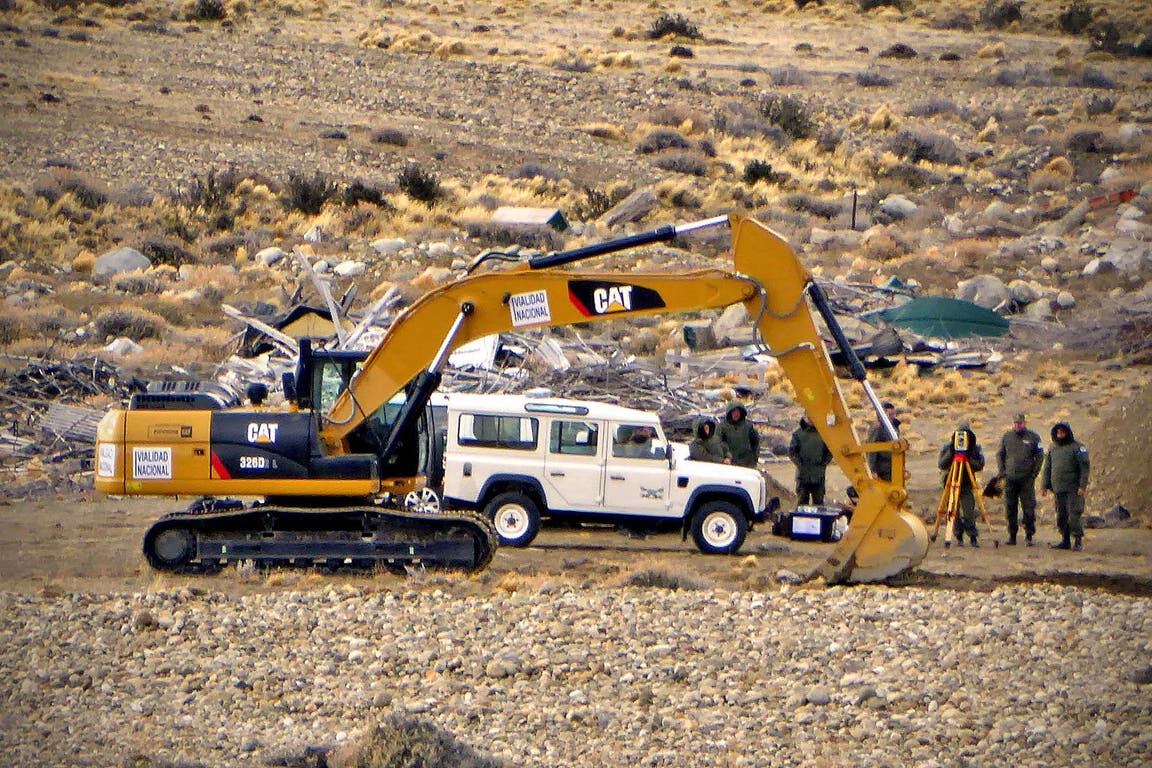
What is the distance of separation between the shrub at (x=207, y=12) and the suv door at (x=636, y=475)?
5544 centimetres

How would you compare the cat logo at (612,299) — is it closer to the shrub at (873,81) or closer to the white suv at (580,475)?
the white suv at (580,475)

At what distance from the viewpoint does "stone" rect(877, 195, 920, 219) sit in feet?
156

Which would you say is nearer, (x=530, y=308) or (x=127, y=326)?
(x=530, y=308)

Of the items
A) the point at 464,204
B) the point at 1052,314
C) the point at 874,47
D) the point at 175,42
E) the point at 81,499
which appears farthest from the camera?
the point at 874,47

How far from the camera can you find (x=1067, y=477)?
64.4 ft

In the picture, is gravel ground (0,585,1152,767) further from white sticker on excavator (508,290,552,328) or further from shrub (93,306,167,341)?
shrub (93,306,167,341)

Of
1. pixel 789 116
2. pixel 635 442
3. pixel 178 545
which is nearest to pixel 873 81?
pixel 789 116

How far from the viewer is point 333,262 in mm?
39688

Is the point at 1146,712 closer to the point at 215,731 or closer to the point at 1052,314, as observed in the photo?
the point at 215,731

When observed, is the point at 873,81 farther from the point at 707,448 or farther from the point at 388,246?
the point at 707,448

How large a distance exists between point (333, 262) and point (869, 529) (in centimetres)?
2523

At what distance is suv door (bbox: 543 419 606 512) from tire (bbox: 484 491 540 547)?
0.26 metres

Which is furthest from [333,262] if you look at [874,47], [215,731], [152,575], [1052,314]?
[874,47]

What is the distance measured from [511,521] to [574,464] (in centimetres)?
98
